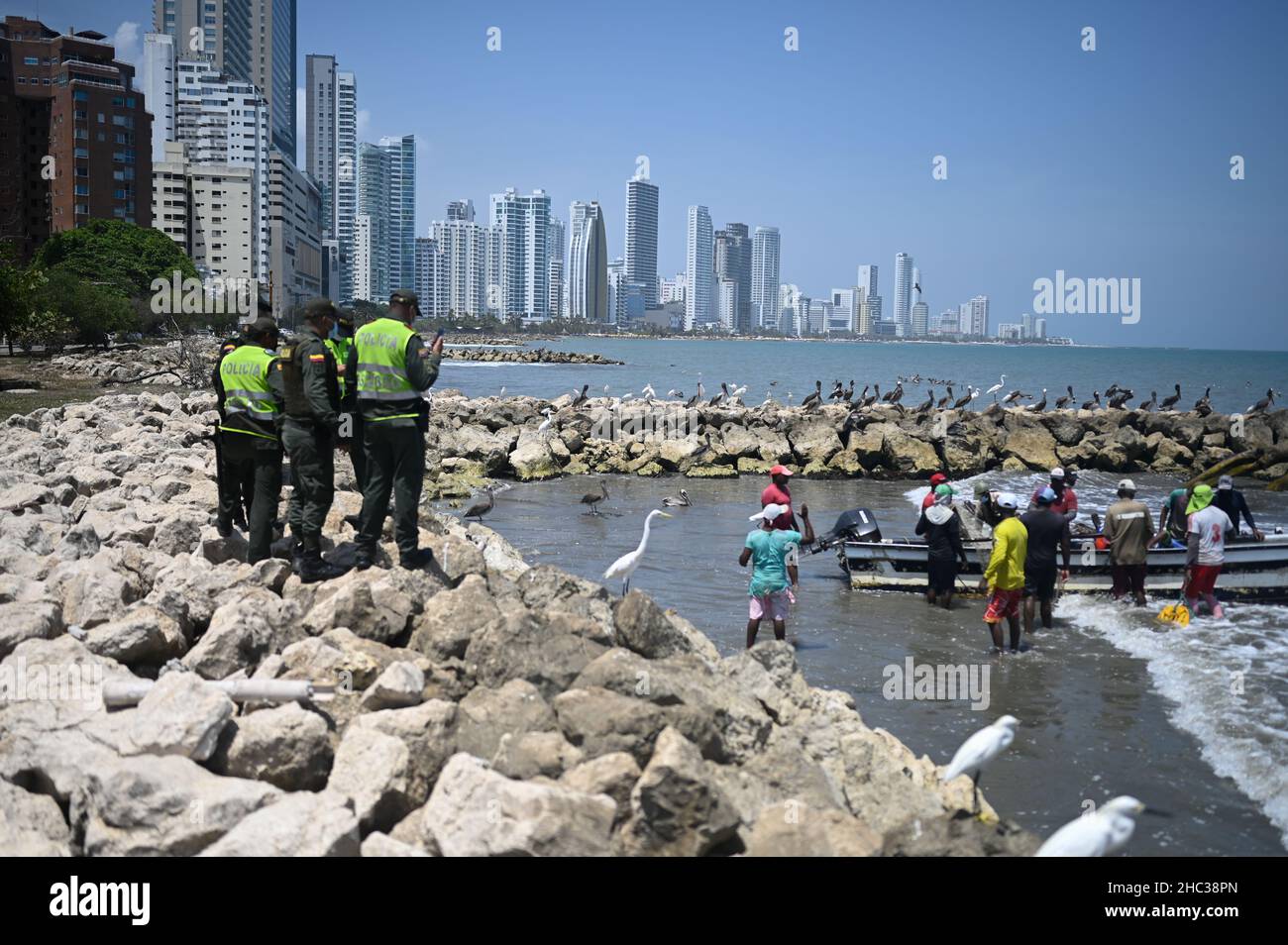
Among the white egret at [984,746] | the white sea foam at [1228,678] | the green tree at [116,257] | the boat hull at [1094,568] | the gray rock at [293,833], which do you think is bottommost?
the white sea foam at [1228,678]

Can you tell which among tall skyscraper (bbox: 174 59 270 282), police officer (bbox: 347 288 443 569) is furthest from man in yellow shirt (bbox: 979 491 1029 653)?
tall skyscraper (bbox: 174 59 270 282)

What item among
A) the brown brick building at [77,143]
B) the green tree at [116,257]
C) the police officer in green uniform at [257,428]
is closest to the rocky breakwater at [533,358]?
the green tree at [116,257]

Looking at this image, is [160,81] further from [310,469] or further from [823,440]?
[310,469]

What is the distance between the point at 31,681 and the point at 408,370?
3.13 meters

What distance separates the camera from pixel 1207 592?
12461 millimetres

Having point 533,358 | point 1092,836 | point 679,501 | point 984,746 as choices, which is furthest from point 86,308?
point 533,358

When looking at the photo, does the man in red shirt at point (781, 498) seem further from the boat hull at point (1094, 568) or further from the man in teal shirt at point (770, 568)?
the boat hull at point (1094, 568)

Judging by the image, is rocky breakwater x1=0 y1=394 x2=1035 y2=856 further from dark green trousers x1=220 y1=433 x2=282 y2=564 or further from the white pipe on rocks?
dark green trousers x1=220 y1=433 x2=282 y2=564

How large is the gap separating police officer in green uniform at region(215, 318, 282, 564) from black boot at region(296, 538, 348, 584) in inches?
18.5

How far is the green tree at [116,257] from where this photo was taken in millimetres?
64750

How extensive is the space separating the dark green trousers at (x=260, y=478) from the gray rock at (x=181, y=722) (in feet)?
9.63

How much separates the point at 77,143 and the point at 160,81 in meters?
55.7

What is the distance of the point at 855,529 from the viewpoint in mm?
14695
